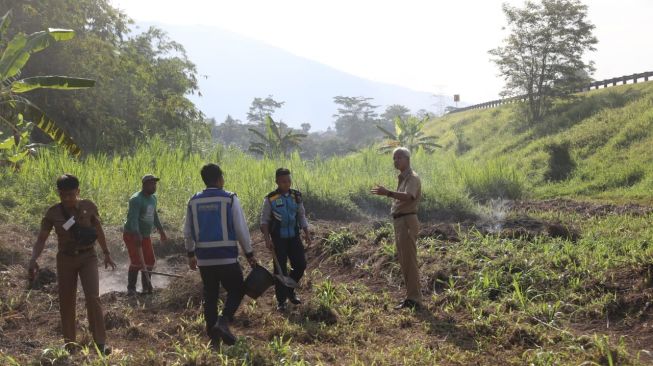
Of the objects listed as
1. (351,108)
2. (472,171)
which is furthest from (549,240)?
(351,108)

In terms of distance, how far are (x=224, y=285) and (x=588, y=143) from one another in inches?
952

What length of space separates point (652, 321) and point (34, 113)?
31.7 feet

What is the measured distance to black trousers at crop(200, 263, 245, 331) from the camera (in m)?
5.02

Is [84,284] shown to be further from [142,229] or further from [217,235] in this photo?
[142,229]

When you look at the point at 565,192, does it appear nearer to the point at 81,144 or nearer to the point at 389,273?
the point at 389,273

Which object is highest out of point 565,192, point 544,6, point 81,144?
point 544,6

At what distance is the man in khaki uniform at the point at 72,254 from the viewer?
4.94 metres

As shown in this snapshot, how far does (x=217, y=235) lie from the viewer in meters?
4.97

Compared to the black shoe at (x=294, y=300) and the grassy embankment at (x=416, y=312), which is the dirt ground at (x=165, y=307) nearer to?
the grassy embankment at (x=416, y=312)

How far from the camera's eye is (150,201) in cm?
738

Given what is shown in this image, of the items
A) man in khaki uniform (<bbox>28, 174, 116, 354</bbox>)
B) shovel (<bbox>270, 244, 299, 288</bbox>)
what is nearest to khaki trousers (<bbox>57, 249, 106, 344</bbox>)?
man in khaki uniform (<bbox>28, 174, 116, 354</bbox>)

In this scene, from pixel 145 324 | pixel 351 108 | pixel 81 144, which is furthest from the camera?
pixel 351 108

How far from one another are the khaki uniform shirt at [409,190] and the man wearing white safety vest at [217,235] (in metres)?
2.08

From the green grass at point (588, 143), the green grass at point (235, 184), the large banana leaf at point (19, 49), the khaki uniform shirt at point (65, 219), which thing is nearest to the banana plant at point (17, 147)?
the green grass at point (235, 184)
